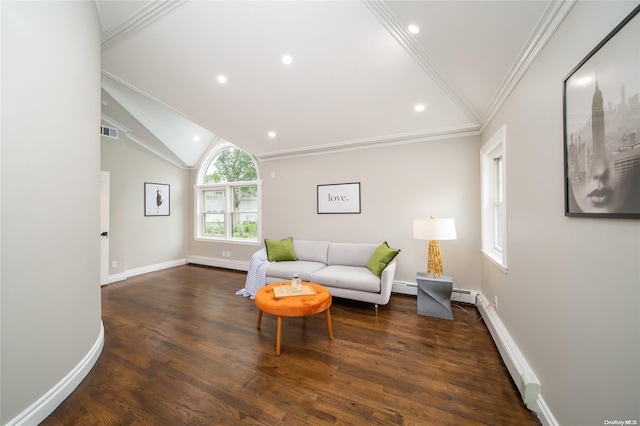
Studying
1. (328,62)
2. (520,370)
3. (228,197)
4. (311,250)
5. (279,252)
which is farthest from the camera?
(228,197)

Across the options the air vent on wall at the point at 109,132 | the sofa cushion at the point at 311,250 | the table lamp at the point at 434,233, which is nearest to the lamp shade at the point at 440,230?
the table lamp at the point at 434,233

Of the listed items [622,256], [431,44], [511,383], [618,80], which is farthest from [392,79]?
[511,383]

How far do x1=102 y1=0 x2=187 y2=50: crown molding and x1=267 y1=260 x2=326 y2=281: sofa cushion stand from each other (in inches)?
127

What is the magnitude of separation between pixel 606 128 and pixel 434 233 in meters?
1.99

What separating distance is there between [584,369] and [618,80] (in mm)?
1303

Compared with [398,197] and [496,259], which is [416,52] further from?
[496,259]

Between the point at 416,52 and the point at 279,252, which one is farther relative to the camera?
the point at 279,252

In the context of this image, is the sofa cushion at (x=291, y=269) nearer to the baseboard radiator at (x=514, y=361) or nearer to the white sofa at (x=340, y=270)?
the white sofa at (x=340, y=270)

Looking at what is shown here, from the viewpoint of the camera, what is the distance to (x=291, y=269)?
3.59 metres

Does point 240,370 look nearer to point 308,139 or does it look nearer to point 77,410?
point 77,410

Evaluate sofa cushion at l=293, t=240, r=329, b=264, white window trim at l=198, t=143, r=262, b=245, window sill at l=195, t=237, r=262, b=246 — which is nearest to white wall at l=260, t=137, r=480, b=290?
sofa cushion at l=293, t=240, r=329, b=264

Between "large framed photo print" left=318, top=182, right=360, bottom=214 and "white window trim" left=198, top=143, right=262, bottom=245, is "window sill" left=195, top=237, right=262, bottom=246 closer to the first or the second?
"white window trim" left=198, top=143, right=262, bottom=245

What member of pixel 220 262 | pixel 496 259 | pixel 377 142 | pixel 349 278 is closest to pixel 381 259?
pixel 349 278

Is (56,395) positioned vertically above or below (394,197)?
below
